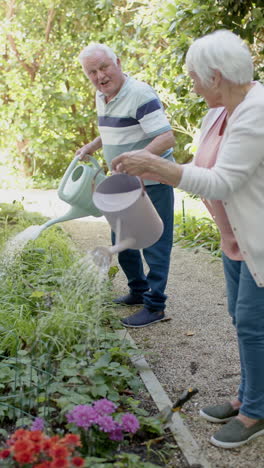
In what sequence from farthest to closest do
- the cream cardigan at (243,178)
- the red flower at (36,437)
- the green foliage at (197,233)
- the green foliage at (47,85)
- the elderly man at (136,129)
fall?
the green foliage at (47,85) < the green foliage at (197,233) < the elderly man at (136,129) < the cream cardigan at (243,178) < the red flower at (36,437)

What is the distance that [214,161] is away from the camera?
2.07m

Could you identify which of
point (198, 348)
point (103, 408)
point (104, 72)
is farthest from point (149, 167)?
point (198, 348)

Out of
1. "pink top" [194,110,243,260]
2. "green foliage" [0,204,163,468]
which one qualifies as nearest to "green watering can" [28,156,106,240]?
"green foliage" [0,204,163,468]

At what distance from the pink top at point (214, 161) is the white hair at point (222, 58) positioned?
24 centimetres

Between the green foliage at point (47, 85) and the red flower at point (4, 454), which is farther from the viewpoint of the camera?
the green foliage at point (47, 85)

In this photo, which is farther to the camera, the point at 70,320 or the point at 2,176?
the point at 2,176

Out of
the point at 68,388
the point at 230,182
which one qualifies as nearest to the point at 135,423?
the point at 68,388

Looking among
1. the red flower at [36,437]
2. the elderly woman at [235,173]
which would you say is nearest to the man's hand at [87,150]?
the elderly woman at [235,173]

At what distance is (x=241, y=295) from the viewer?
2.06 metres

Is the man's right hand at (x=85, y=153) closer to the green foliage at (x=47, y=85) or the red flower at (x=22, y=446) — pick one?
the red flower at (x=22, y=446)

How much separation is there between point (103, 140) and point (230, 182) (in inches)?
60.7

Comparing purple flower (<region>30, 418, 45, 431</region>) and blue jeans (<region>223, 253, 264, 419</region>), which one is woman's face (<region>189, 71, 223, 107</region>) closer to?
blue jeans (<region>223, 253, 264, 419</region>)

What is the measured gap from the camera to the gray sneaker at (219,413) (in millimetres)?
2344

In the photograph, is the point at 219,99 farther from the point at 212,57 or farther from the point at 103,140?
the point at 103,140
